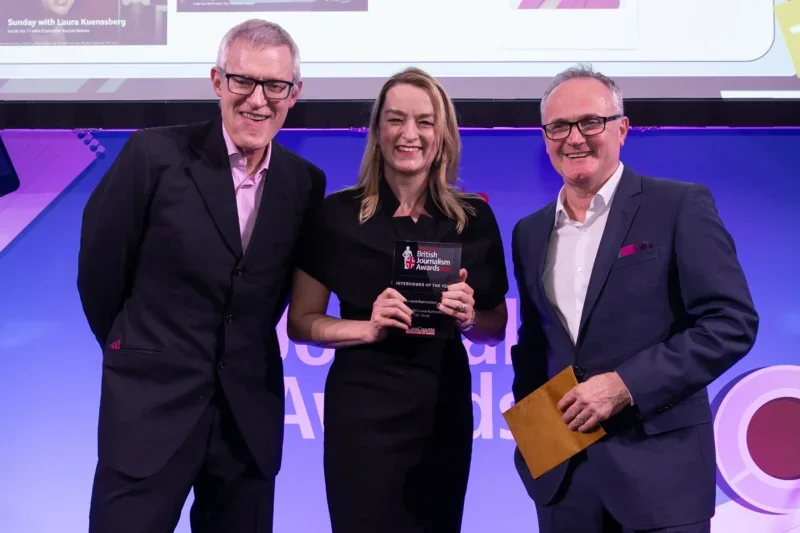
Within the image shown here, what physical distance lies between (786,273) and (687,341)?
6.99ft

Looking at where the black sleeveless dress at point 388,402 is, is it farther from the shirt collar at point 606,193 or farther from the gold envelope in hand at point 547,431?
the shirt collar at point 606,193

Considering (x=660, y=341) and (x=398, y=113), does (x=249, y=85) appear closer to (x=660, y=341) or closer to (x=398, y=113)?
(x=398, y=113)

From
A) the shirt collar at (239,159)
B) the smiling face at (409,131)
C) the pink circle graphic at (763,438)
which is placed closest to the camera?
the shirt collar at (239,159)

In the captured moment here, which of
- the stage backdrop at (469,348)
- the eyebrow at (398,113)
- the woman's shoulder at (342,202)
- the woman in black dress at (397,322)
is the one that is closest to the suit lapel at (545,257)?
the woman in black dress at (397,322)

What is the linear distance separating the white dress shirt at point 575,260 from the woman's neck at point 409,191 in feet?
1.59

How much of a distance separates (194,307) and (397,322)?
0.57 m

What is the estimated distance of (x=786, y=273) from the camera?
3.56 meters

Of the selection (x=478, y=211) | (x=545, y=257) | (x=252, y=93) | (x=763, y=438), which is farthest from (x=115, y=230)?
(x=763, y=438)

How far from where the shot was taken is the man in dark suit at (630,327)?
1.79m

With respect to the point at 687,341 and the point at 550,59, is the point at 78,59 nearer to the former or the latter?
the point at 550,59

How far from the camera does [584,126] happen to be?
6.93ft

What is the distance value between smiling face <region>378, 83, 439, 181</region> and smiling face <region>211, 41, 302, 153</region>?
357mm

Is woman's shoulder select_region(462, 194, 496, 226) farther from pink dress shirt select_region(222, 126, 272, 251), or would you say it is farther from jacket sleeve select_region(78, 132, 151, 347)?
jacket sleeve select_region(78, 132, 151, 347)

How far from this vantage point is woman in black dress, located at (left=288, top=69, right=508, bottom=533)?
7.26 ft
